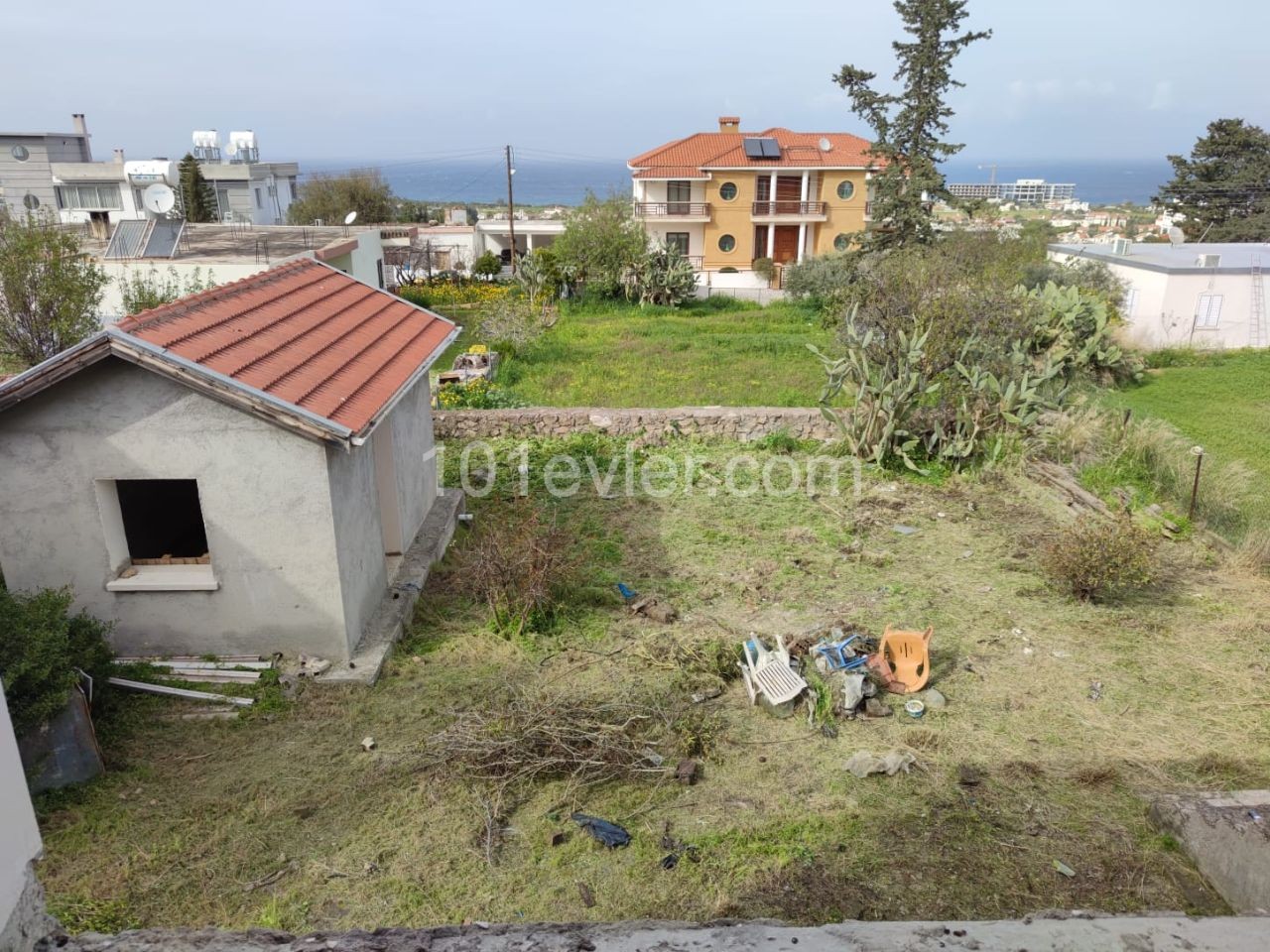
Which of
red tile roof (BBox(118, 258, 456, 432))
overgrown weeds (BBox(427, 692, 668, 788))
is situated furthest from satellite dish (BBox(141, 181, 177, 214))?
overgrown weeds (BBox(427, 692, 668, 788))

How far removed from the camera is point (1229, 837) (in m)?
5.24

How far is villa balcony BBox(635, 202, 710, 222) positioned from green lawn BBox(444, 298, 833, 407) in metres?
19.9

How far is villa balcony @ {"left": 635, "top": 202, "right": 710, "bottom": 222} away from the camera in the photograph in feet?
155

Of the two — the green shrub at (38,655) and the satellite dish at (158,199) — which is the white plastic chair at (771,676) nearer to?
the green shrub at (38,655)

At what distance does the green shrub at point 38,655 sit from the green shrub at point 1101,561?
901 cm

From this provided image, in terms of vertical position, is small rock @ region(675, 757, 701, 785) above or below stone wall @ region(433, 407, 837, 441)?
below

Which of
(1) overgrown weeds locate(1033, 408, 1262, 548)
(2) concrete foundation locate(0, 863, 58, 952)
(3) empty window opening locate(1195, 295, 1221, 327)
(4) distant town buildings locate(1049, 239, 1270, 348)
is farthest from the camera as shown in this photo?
(3) empty window opening locate(1195, 295, 1221, 327)

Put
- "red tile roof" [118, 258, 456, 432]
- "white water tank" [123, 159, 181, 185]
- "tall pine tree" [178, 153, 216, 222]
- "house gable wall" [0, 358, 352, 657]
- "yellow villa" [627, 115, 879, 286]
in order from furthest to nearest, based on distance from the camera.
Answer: "yellow villa" [627, 115, 879, 286]
"tall pine tree" [178, 153, 216, 222]
"white water tank" [123, 159, 181, 185]
"red tile roof" [118, 258, 456, 432]
"house gable wall" [0, 358, 352, 657]

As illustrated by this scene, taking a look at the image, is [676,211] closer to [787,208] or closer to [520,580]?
[787,208]

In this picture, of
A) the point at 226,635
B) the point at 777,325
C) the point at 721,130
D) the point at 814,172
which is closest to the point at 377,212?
the point at 721,130

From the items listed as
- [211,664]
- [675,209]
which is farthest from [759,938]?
[675,209]

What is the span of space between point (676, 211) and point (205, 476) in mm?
43266

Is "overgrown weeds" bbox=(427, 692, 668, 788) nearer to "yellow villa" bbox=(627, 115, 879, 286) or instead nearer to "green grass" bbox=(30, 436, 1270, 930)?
"green grass" bbox=(30, 436, 1270, 930)

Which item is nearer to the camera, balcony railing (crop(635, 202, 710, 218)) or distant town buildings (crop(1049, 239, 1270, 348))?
distant town buildings (crop(1049, 239, 1270, 348))
